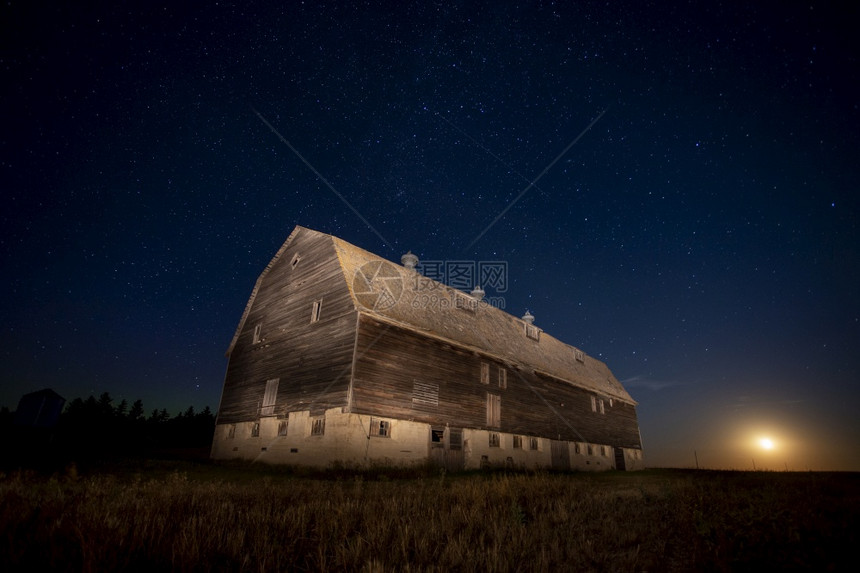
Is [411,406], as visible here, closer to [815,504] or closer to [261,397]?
[261,397]

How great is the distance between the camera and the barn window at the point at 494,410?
72.7 feet

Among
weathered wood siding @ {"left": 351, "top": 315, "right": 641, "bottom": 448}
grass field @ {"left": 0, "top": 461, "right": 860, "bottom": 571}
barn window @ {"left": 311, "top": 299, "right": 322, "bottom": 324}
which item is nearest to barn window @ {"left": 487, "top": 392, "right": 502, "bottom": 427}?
weathered wood siding @ {"left": 351, "top": 315, "right": 641, "bottom": 448}

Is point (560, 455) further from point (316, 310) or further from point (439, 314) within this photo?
point (316, 310)

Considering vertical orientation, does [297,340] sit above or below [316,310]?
below

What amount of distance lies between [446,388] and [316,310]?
7.91m

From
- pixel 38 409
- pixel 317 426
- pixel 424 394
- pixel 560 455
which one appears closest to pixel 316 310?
pixel 317 426

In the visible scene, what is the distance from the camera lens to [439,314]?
22.5 meters

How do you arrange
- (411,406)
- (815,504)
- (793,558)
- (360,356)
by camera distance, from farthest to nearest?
(411,406) < (360,356) < (815,504) < (793,558)

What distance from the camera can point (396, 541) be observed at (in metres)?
4.16

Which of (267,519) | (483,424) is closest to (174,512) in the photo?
(267,519)

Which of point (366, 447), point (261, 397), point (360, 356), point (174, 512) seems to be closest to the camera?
point (174, 512)

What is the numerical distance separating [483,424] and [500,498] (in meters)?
14.9

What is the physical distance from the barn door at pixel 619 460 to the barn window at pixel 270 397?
29112mm

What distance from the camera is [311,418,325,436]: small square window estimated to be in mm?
16891
